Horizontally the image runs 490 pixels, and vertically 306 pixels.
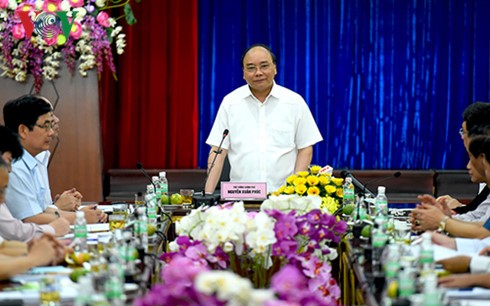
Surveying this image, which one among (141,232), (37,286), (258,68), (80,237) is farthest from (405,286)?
(258,68)

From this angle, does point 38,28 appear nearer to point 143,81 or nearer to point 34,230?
point 143,81

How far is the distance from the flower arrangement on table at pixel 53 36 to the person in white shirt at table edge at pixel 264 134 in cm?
139

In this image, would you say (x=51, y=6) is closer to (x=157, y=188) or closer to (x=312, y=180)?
(x=157, y=188)

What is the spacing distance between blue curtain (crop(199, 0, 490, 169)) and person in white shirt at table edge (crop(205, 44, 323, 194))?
1.86 meters

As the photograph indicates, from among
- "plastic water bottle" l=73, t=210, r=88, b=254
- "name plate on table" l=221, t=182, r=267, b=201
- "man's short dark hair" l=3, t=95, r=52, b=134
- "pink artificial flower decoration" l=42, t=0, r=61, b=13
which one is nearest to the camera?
"plastic water bottle" l=73, t=210, r=88, b=254

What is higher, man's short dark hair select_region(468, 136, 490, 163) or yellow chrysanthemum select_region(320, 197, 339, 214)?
man's short dark hair select_region(468, 136, 490, 163)

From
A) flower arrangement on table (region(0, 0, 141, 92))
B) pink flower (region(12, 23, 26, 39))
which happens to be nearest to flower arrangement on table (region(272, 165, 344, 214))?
flower arrangement on table (region(0, 0, 141, 92))

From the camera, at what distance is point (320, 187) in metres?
4.15

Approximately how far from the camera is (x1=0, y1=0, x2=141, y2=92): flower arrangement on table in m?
5.61

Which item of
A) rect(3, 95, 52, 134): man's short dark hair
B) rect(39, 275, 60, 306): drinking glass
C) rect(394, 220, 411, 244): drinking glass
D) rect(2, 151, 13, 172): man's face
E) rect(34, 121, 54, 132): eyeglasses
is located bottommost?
rect(39, 275, 60, 306): drinking glass

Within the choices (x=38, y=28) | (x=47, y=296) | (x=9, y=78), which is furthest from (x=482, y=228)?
(x=9, y=78)

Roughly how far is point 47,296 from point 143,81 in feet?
14.9

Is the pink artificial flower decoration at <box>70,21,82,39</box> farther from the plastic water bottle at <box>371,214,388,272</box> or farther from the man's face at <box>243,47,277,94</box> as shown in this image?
the plastic water bottle at <box>371,214,388,272</box>

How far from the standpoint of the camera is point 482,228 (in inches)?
127
